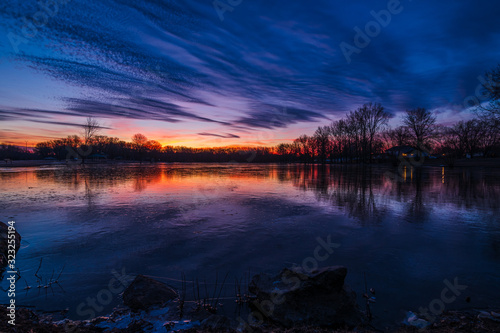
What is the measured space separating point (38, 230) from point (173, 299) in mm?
6459

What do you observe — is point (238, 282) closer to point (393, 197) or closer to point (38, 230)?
point (38, 230)

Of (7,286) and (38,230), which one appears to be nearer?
(7,286)

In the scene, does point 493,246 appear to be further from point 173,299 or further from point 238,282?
point 173,299

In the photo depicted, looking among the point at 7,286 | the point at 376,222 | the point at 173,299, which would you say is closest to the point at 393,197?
the point at 376,222

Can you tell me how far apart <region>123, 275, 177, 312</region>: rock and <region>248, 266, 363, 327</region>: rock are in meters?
1.47

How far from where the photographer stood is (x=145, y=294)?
3.99 metres

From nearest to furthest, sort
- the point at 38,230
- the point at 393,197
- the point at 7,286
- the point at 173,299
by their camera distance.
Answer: the point at 173,299 < the point at 7,286 < the point at 38,230 < the point at 393,197

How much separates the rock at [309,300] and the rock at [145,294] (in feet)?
4.82

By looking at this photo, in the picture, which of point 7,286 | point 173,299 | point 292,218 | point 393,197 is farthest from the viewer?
point 393,197

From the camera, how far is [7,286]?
14.6ft

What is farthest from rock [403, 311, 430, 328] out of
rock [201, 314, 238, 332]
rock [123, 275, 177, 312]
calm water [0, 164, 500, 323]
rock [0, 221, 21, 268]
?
rock [0, 221, 21, 268]

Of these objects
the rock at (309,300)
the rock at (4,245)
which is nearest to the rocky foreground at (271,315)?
the rock at (309,300)

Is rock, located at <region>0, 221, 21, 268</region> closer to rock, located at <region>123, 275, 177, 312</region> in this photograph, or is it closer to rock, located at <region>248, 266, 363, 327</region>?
rock, located at <region>123, 275, 177, 312</region>

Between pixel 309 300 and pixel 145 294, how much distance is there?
104 inches
